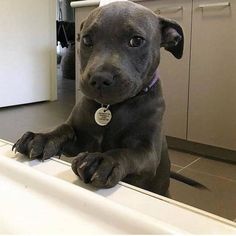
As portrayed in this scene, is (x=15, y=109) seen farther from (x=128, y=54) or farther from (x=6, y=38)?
(x=128, y=54)

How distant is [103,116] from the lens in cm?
91

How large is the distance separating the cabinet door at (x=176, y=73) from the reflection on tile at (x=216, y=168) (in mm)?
210

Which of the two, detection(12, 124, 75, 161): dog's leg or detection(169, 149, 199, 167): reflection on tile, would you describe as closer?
detection(12, 124, 75, 161): dog's leg

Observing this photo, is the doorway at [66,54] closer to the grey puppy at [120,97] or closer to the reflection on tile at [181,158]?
the reflection on tile at [181,158]

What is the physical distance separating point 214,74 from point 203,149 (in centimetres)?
43

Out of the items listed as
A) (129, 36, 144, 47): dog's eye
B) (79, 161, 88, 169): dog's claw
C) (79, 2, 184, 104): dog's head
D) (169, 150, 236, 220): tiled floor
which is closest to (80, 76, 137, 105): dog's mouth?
(79, 2, 184, 104): dog's head

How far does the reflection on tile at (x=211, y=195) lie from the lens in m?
1.48

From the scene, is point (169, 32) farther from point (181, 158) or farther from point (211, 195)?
point (181, 158)

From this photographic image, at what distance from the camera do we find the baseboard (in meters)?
1.97

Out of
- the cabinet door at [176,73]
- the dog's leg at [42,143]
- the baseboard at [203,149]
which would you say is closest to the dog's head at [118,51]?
the dog's leg at [42,143]

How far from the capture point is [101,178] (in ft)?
1.97

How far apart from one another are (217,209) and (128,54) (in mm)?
895

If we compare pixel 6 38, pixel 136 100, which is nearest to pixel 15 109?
pixel 6 38

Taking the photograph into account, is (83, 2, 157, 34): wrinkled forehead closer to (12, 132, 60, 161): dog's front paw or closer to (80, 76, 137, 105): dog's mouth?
(80, 76, 137, 105): dog's mouth
